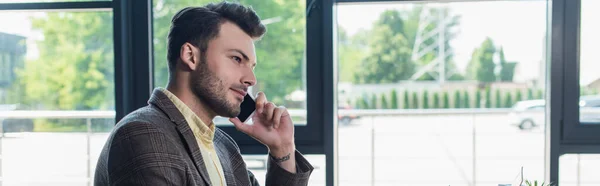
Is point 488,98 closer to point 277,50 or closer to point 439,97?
point 439,97

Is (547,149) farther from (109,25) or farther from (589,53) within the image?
(109,25)

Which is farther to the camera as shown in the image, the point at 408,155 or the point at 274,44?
the point at 408,155

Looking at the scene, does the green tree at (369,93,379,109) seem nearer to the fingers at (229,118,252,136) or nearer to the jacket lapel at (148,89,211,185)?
the fingers at (229,118,252,136)

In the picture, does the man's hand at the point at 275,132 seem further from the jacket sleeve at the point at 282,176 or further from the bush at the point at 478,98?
the bush at the point at 478,98

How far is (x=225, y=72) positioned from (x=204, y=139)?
0.16m

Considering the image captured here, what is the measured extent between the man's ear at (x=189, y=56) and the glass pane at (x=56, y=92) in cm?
134

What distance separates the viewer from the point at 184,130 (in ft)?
3.17

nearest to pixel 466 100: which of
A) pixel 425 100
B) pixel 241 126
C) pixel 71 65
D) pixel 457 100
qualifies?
pixel 457 100

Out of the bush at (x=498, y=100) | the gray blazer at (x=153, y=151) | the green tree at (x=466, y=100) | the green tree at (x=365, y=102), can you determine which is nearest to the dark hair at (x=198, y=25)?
the gray blazer at (x=153, y=151)

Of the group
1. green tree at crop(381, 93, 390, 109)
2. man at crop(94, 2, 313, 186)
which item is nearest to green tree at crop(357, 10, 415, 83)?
green tree at crop(381, 93, 390, 109)

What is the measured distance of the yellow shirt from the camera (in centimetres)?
101

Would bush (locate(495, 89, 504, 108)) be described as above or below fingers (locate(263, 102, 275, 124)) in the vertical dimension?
below

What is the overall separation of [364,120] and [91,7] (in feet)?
11.7

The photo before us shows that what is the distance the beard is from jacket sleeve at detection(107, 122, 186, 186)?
0.53ft
